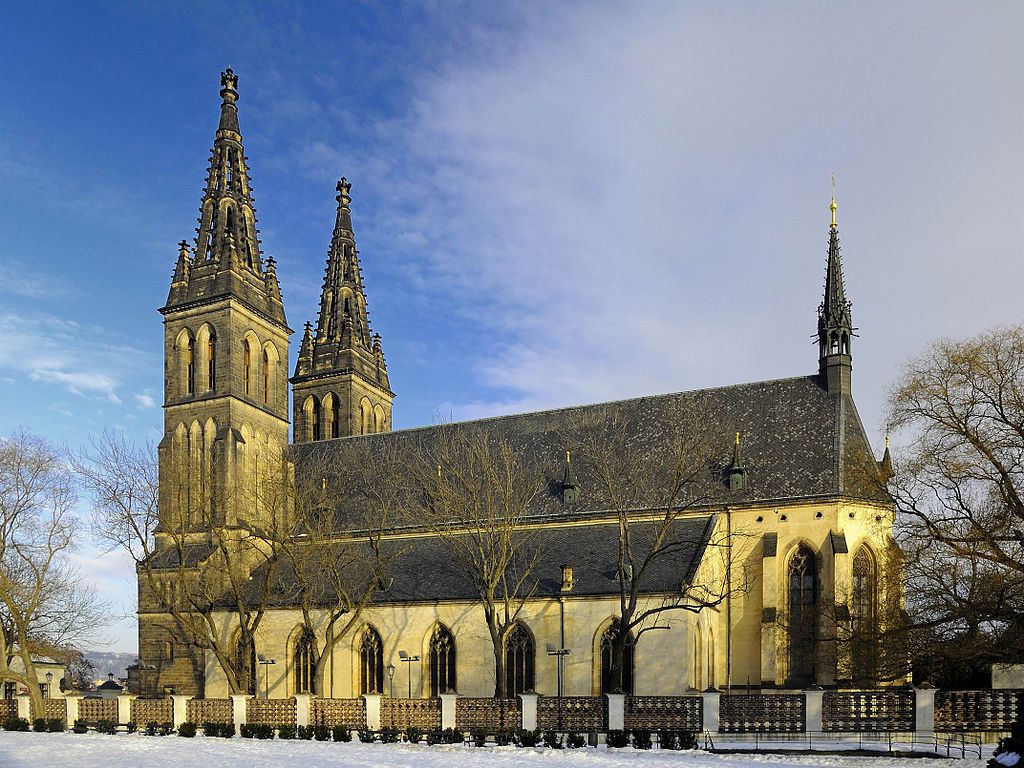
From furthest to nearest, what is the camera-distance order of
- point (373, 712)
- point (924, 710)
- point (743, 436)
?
1. point (743, 436)
2. point (373, 712)
3. point (924, 710)

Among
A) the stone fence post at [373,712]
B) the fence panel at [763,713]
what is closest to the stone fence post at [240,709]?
the stone fence post at [373,712]

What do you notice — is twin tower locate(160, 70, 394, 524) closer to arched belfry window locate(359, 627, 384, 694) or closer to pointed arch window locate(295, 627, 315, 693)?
pointed arch window locate(295, 627, 315, 693)

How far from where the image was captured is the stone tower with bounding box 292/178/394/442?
5978 centimetres

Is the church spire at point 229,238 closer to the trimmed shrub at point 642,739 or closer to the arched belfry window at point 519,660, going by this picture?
the arched belfry window at point 519,660

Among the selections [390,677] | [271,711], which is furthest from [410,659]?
[271,711]

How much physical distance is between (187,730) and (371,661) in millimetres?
11869

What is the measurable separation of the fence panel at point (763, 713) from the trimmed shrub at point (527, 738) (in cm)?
522

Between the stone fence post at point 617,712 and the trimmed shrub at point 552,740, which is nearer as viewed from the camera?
the trimmed shrub at point 552,740

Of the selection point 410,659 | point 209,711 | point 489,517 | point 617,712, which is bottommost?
point 209,711

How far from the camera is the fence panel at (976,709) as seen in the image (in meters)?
24.5

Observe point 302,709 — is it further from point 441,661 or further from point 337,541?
point 337,541

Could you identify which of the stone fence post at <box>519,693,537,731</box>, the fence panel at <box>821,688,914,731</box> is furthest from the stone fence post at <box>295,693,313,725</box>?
the fence panel at <box>821,688,914,731</box>

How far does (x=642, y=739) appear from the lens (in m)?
25.5

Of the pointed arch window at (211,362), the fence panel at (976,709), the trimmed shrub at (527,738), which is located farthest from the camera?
the pointed arch window at (211,362)
